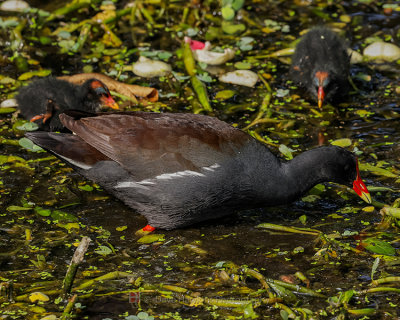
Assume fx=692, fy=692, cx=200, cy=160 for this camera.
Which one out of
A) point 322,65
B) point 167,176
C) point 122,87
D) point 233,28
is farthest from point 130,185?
point 233,28

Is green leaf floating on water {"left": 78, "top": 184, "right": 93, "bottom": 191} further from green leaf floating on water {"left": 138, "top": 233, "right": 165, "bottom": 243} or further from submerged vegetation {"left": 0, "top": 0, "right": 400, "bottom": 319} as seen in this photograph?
green leaf floating on water {"left": 138, "top": 233, "right": 165, "bottom": 243}

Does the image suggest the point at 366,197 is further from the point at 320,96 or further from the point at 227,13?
the point at 227,13

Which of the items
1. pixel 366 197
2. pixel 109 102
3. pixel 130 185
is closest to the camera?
pixel 130 185

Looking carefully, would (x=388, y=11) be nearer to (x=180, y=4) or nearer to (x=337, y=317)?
(x=180, y=4)

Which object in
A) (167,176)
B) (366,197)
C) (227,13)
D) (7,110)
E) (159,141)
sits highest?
(227,13)

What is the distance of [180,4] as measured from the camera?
7.41 metres

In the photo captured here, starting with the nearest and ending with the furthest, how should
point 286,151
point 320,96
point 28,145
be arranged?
point 286,151 < point 28,145 < point 320,96

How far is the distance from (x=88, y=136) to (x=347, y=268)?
5.93 feet

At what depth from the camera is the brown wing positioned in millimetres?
4250

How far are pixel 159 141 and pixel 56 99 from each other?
1.62 metres

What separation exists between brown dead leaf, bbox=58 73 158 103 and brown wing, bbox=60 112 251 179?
1.53 m

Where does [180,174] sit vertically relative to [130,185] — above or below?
above

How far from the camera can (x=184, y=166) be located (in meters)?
4.23

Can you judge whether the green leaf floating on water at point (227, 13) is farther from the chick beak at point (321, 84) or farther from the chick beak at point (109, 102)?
the chick beak at point (109, 102)
